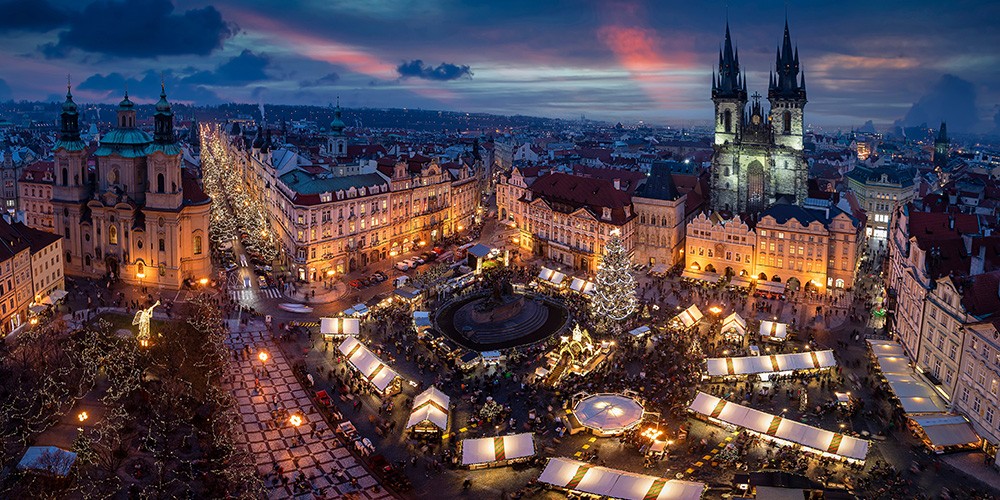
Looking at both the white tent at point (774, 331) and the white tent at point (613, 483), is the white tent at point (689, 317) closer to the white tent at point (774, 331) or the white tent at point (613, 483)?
the white tent at point (774, 331)

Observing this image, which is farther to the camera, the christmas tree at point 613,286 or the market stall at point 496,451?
the christmas tree at point 613,286

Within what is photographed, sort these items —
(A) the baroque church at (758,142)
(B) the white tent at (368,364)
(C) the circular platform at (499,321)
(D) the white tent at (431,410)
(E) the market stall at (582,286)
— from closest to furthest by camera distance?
(D) the white tent at (431,410) < (B) the white tent at (368,364) < (C) the circular platform at (499,321) < (E) the market stall at (582,286) < (A) the baroque church at (758,142)

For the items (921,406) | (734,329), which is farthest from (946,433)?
(734,329)

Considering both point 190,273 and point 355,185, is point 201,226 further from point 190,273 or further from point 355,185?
point 355,185

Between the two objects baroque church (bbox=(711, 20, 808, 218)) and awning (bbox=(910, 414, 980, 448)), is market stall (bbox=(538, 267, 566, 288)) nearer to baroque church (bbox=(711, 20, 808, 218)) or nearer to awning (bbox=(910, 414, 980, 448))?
baroque church (bbox=(711, 20, 808, 218))

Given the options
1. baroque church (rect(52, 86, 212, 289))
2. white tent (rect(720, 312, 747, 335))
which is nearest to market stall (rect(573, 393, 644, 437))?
white tent (rect(720, 312, 747, 335))

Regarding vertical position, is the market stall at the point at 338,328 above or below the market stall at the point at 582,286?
below

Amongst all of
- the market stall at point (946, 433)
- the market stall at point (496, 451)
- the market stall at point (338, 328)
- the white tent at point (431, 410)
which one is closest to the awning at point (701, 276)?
the market stall at point (946, 433)

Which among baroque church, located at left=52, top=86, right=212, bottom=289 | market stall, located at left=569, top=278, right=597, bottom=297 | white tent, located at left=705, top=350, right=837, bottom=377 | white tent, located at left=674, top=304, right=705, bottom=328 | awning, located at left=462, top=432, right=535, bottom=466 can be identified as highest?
baroque church, located at left=52, top=86, right=212, bottom=289
